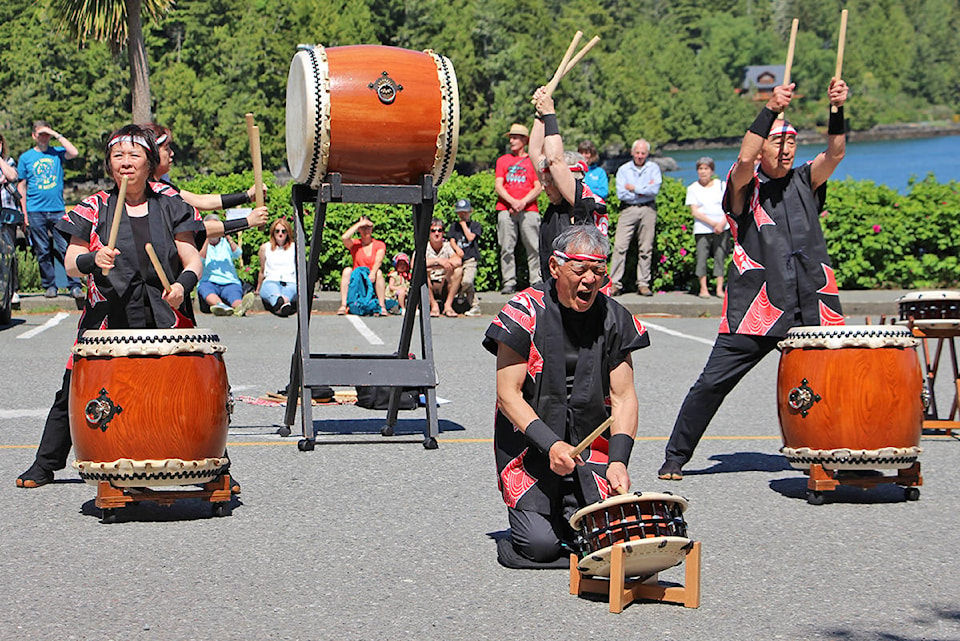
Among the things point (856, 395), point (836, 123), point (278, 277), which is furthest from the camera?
point (278, 277)

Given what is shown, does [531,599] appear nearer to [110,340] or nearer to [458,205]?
[110,340]

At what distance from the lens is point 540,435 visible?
5.52 metres

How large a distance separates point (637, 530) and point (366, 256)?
10963 mm

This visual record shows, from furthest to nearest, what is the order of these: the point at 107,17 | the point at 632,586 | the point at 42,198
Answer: the point at 107,17 < the point at 42,198 < the point at 632,586

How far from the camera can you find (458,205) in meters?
16.5

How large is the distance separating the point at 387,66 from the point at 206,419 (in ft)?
8.80

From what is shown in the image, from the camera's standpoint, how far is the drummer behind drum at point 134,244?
6754 mm

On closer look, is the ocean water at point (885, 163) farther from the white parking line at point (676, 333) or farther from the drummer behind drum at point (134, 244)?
the drummer behind drum at point (134, 244)

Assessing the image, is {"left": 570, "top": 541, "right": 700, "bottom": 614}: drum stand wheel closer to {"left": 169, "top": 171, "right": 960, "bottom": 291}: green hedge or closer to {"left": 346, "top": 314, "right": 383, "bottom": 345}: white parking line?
{"left": 346, "top": 314, "right": 383, "bottom": 345}: white parking line

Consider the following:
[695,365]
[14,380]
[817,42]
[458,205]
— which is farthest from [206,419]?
[817,42]

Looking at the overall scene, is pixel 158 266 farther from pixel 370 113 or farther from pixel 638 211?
pixel 638 211

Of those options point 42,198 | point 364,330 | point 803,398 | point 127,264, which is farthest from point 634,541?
point 42,198

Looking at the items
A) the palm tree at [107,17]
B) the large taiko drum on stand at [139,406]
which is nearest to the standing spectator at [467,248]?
the large taiko drum on stand at [139,406]

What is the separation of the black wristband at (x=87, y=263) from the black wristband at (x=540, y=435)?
7.66 ft
